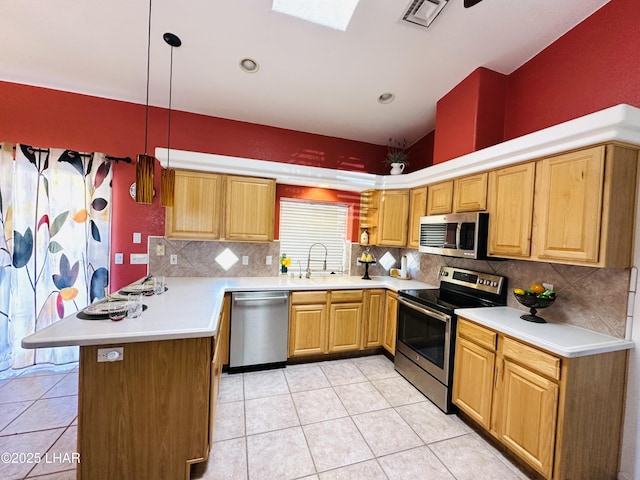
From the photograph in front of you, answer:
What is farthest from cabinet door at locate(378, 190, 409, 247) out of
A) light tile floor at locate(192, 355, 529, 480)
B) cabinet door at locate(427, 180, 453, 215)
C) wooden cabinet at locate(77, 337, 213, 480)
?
wooden cabinet at locate(77, 337, 213, 480)

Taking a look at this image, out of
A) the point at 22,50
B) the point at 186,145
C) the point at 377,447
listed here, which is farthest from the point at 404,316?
the point at 22,50

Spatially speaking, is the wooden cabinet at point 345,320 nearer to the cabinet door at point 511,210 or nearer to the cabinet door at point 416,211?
the cabinet door at point 416,211

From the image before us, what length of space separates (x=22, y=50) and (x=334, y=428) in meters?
4.21

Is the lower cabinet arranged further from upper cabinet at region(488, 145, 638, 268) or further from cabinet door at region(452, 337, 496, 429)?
upper cabinet at region(488, 145, 638, 268)

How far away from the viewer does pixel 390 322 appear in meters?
3.25

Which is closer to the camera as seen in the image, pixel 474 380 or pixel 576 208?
pixel 576 208

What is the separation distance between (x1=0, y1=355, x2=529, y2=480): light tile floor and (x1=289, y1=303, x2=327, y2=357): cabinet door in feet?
1.03

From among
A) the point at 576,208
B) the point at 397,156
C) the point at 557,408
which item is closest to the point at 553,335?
the point at 557,408

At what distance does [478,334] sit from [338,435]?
1.34 meters

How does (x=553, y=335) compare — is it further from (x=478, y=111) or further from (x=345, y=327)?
(x=478, y=111)

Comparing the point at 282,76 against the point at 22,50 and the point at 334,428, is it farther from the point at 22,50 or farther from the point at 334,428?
the point at 334,428

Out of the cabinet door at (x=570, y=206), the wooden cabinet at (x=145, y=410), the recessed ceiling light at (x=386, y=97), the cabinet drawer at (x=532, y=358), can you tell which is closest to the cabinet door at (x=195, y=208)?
the wooden cabinet at (x=145, y=410)

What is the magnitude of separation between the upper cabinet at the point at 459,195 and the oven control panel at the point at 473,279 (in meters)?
0.66

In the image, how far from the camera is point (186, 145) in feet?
10.5
